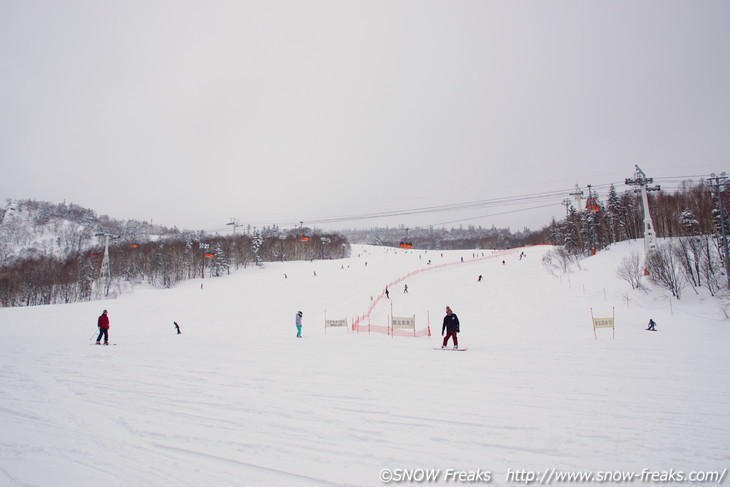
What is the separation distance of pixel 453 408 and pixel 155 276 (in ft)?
314

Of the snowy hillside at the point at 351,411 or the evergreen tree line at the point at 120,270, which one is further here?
the evergreen tree line at the point at 120,270

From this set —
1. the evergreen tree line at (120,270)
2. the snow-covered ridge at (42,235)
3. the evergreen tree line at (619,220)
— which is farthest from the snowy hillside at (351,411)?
the snow-covered ridge at (42,235)

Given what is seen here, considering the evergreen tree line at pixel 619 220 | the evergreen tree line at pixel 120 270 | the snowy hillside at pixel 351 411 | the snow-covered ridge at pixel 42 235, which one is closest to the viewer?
the snowy hillside at pixel 351 411

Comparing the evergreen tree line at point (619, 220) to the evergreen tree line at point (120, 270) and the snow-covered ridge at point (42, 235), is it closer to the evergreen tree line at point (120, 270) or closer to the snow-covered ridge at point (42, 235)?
the evergreen tree line at point (120, 270)

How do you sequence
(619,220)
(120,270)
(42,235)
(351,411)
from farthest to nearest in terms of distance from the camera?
(42,235) < (120,270) < (619,220) < (351,411)

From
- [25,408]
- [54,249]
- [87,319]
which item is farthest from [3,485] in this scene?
[54,249]

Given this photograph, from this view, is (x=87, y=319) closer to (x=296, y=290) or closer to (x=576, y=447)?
(x=296, y=290)

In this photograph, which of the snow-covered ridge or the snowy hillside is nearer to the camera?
the snowy hillside

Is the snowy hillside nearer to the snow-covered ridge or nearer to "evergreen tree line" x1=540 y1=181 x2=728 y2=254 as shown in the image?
"evergreen tree line" x1=540 y1=181 x2=728 y2=254

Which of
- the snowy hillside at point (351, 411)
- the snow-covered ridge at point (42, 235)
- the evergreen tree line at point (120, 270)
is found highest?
the snow-covered ridge at point (42, 235)

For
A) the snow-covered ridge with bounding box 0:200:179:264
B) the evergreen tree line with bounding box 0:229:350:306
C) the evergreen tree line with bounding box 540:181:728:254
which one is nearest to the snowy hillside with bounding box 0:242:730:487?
the evergreen tree line with bounding box 540:181:728:254

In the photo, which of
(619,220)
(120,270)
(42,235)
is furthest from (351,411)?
(42,235)

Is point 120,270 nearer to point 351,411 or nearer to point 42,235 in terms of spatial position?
point 351,411

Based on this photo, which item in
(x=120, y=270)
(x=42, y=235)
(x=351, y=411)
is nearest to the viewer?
(x=351, y=411)
